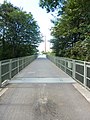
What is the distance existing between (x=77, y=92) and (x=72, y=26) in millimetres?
15158

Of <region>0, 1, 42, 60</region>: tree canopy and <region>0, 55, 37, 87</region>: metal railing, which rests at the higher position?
<region>0, 1, 42, 60</region>: tree canopy

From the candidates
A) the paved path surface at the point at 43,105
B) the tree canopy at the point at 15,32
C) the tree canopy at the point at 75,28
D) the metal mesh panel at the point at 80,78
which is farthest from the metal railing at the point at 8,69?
the tree canopy at the point at 15,32

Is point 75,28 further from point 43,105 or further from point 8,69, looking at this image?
point 43,105

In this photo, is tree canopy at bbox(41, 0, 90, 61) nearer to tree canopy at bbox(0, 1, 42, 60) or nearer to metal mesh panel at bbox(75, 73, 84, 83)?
metal mesh panel at bbox(75, 73, 84, 83)

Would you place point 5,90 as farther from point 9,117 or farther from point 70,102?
point 9,117

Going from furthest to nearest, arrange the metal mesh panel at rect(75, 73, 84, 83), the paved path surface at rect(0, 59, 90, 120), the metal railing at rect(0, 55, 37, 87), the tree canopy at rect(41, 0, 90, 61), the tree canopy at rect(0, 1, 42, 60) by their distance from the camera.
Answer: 1. the tree canopy at rect(0, 1, 42, 60)
2. the tree canopy at rect(41, 0, 90, 61)
3. the metal mesh panel at rect(75, 73, 84, 83)
4. the metal railing at rect(0, 55, 37, 87)
5. the paved path surface at rect(0, 59, 90, 120)

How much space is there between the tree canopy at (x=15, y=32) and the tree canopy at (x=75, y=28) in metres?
4.86

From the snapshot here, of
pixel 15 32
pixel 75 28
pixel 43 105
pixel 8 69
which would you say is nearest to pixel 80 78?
pixel 8 69

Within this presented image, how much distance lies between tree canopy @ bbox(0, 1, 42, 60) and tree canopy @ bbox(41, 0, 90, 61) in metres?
4.86

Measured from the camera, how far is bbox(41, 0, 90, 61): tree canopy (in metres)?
15.2

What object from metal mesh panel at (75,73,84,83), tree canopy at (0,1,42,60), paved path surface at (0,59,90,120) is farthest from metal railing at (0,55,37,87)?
tree canopy at (0,1,42,60)

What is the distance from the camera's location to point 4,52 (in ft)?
147

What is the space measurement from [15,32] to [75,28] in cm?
2172

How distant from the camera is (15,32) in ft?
147
